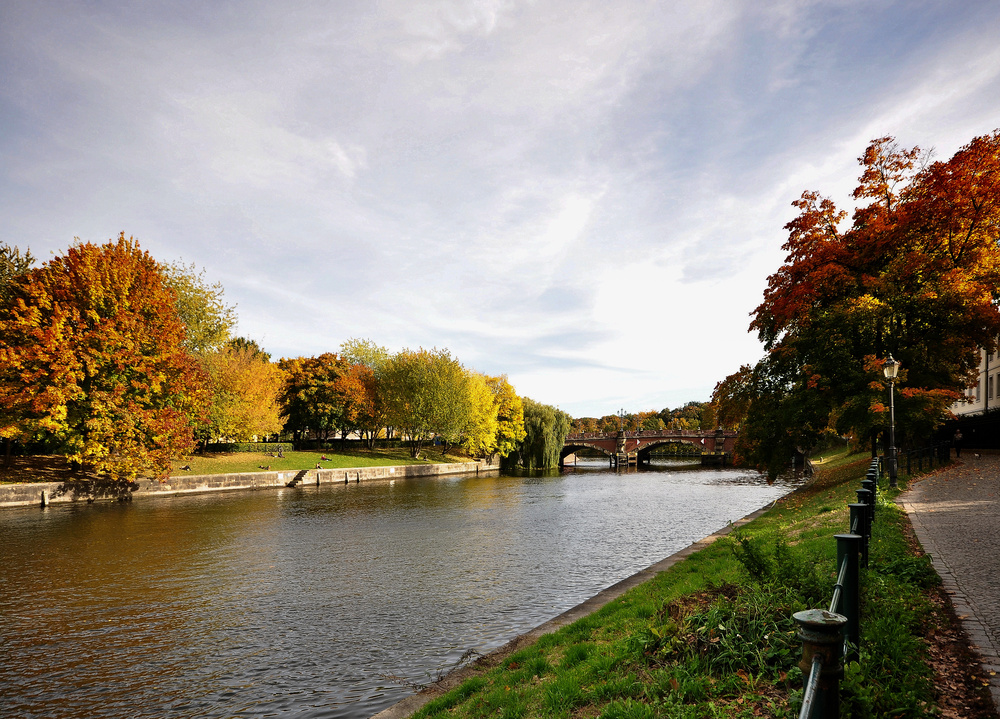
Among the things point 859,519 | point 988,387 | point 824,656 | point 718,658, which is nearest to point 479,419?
point 988,387

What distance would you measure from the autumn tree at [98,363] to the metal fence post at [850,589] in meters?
35.2

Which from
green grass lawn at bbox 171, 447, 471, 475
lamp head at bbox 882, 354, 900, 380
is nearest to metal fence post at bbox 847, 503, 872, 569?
lamp head at bbox 882, 354, 900, 380

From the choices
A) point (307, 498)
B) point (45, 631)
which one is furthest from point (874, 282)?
point (307, 498)

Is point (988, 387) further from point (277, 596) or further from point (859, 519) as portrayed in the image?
point (277, 596)

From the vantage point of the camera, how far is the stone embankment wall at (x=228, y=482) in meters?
29.2

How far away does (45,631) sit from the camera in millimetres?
10406

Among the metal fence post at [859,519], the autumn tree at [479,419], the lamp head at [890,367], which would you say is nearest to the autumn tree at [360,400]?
the autumn tree at [479,419]

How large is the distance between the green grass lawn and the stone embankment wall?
1.72 metres

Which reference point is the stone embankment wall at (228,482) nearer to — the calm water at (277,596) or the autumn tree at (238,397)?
the calm water at (277,596)

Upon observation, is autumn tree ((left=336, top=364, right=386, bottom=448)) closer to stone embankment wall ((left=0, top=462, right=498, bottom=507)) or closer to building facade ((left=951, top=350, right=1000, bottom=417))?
stone embankment wall ((left=0, top=462, right=498, bottom=507))

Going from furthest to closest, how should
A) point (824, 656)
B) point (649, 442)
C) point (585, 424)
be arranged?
point (585, 424)
point (649, 442)
point (824, 656)

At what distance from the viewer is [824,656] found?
8.30 ft

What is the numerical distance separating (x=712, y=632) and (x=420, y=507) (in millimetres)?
23894

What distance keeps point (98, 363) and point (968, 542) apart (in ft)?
120
